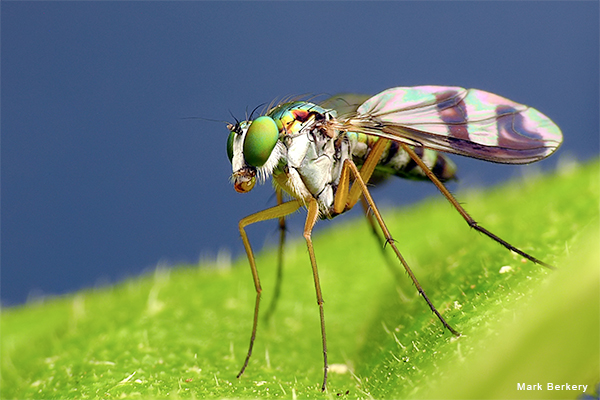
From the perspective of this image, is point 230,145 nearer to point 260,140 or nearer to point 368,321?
point 260,140

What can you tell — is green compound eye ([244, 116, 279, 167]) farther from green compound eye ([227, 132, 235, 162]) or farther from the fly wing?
the fly wing

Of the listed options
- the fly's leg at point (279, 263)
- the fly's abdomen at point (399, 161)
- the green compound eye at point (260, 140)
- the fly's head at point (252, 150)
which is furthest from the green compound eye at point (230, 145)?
the fly's abdomen at point (399, 161)

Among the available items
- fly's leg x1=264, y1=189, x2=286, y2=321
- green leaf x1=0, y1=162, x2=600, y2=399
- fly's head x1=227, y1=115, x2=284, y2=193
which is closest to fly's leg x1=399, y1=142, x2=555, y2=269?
green leaf x1=0, y1=162, x2=600, y2=399

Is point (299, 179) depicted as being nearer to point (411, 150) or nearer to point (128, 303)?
point (411, 150)

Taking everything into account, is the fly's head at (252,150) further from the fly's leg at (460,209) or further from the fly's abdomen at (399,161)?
the fly's leg at (460,209)

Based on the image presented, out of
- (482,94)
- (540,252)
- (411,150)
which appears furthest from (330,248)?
(540,252)

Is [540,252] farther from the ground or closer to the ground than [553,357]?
closer to the ground

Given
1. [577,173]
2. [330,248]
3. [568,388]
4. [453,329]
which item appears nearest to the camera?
[568,388]
